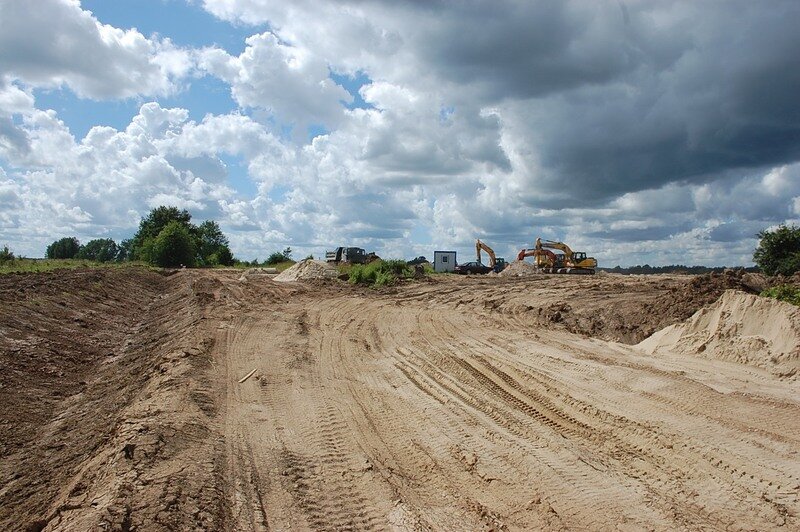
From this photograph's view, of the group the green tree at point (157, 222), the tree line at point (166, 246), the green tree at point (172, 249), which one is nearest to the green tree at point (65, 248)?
the tree line at point (166, 246)

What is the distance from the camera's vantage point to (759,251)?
21.8 m

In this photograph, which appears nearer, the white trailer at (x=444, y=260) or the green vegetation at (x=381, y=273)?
the green vegetation at (x=381, y=273)

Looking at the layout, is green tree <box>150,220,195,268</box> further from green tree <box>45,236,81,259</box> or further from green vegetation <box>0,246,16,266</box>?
green tree <box>45,236,81,259</box>

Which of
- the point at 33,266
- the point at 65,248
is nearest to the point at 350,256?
the point at 33,266

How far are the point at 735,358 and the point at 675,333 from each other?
6.56 ft

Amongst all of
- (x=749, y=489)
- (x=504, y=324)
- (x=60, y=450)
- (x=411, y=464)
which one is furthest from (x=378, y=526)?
(x=504, y=324)

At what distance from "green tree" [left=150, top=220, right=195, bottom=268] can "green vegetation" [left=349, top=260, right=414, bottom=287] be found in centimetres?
3404

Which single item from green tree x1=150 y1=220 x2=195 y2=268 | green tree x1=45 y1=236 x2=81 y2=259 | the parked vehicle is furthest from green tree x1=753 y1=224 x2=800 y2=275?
green tree x1=45 y1=236 x2=81 y2=259

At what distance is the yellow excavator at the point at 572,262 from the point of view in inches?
1662

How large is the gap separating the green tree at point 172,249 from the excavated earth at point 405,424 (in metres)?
45.0

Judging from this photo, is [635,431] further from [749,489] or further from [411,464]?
[411,464]

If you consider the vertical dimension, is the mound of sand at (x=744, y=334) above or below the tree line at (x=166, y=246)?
below

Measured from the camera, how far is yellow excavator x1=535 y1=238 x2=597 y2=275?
1662 inches

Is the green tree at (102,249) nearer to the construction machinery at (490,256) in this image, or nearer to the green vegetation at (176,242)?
the green vegetation at (176,242)
